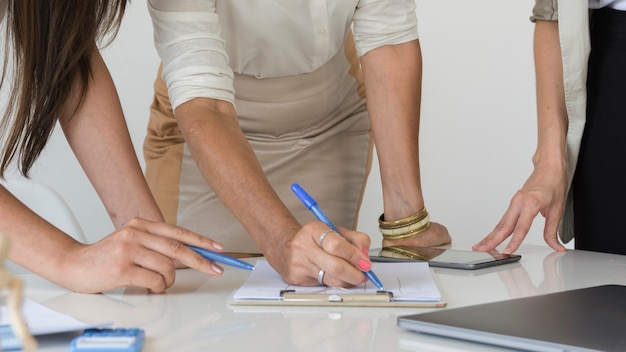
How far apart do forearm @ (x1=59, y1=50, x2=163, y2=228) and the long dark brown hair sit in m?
0.03

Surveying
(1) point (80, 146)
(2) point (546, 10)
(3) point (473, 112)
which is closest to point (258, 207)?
(1) point (80, 146)

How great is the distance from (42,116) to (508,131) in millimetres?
1888

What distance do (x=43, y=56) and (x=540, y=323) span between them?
730mm

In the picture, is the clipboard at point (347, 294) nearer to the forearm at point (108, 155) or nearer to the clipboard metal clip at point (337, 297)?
the clipboard metal clip at point (337, 297)

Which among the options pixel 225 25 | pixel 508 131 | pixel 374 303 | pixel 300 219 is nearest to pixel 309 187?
pixel 300 219

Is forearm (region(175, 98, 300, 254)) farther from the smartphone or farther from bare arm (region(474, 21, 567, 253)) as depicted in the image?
bare arm (region(474, 21, 567, 253))

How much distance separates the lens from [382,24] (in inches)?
56.3

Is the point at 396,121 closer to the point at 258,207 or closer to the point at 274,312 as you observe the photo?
the point at 258,207

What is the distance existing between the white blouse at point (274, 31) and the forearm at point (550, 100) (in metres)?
0.23

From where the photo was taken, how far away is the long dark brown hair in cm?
106

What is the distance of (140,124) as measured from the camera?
2.46 m

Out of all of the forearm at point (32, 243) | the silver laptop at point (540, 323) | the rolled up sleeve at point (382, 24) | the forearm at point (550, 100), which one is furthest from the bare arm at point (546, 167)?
the forearm at point (32, 243)

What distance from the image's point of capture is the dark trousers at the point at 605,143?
1289 millimetres

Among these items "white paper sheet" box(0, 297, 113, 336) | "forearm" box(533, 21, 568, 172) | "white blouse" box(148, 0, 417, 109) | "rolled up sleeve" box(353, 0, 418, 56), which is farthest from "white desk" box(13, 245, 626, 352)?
"rolled up sleeve" box(353, 0, 418, 56)
